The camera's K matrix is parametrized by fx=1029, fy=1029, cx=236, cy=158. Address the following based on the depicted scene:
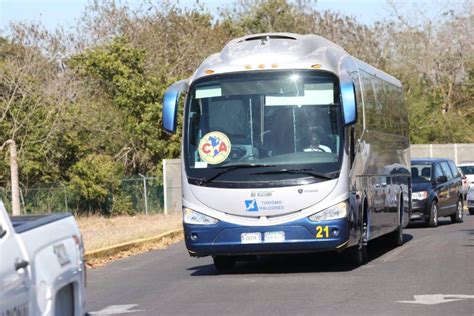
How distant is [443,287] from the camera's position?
1345 cm

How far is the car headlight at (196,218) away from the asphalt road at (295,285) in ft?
2.81

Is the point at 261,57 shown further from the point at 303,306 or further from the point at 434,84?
the point at 434,84

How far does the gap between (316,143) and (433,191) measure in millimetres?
11975

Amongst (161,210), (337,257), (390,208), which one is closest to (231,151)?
(337,257)

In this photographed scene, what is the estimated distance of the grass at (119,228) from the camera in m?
22.0

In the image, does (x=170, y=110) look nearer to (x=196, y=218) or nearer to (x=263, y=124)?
(x=263, y=124)

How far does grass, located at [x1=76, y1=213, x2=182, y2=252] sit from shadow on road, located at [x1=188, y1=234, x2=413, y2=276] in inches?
129

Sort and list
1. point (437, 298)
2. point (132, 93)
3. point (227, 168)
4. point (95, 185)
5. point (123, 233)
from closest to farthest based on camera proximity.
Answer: point (437, 298) < point (227, 168) < point (123, 233) < point (95, 185) < point (132, 93)

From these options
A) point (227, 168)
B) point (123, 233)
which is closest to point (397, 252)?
point (227, 168)

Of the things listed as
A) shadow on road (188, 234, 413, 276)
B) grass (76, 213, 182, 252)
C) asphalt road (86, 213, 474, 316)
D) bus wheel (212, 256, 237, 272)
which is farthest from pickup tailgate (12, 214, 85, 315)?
grass (76, 213, 182, 252)

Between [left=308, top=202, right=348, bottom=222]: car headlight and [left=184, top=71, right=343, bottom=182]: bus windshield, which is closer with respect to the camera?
[left=308, top=202, right=348, bottom=222]: car headlight

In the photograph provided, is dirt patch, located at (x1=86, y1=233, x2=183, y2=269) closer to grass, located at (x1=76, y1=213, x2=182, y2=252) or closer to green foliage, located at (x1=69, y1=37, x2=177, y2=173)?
grass, located at (x1=76, y1=213, x2=182, y2=252)

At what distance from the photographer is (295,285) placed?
1416cm

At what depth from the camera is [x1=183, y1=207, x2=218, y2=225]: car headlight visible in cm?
1552
